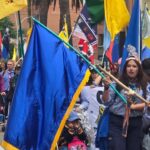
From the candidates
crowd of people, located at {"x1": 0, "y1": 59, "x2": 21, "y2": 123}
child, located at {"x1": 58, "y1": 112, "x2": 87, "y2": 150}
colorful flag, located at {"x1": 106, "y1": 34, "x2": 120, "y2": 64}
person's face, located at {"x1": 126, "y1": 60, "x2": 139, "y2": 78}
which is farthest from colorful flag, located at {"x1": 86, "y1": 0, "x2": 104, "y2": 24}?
crowd of people, located at {"x1": 0, "y1": 59, "x2": 21, "y2": 123}

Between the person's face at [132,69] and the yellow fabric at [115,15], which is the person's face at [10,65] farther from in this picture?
the person's face at [132,69]

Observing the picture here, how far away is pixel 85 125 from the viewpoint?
8.13m

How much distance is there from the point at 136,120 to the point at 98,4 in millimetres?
3629

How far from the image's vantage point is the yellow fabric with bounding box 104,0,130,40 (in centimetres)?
933

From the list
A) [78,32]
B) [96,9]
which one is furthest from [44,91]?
[78,32]

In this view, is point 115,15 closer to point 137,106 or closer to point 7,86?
point 137,106

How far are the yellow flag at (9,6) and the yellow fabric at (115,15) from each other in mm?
2049

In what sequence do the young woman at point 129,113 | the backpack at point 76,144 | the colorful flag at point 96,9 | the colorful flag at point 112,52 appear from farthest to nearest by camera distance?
the colorful flag at point 112,52 → the colorful flag at point 96,9 → the backpack at point 76,144 → the young woman at point 129,113

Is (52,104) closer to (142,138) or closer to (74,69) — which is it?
(74,69)

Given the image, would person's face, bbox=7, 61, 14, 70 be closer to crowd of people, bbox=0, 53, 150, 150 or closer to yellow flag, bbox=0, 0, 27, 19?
yellow flag, bbox=0, 0, 27, 19

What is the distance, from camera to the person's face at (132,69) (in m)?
7.01

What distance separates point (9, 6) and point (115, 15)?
7.23 feet

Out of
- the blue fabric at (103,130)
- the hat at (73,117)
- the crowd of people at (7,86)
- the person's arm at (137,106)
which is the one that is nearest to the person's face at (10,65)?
the crowd of people at (7,86)

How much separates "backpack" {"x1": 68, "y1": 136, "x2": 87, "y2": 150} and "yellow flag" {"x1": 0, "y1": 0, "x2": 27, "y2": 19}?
1730 millimetres
